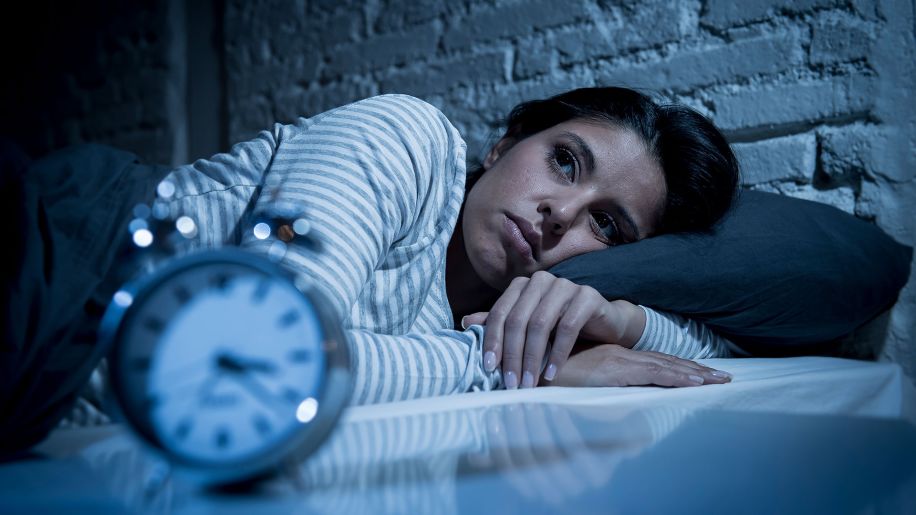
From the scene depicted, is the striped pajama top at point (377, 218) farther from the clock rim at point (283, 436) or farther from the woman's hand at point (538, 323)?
the clock rim at point (283, 436)

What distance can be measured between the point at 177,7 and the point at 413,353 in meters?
2.09

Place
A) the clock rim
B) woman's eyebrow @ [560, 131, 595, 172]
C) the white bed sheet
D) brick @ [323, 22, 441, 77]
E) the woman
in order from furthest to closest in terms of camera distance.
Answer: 1. brick @ [323, 22, 441, 77]
2. woman's eyebrow @ [560, 131, 595, 172]
3. the white bed sheet
4. the woman
5. the clock rim

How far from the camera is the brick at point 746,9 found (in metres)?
1.29

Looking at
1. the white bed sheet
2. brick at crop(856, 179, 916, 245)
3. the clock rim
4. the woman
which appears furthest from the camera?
brick at crop(856, 179, 916, 245)

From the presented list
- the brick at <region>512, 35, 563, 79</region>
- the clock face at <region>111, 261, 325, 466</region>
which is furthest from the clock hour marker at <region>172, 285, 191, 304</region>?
the brick at <region>512, 35, 563, 79</region>

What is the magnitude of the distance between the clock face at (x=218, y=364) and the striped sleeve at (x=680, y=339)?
74 centimetres

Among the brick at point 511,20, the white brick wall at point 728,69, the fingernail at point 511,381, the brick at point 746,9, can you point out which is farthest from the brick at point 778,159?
the fingernail at point 511,381

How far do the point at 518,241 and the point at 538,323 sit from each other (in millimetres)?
240

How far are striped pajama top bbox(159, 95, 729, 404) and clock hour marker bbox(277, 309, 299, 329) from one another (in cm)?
22

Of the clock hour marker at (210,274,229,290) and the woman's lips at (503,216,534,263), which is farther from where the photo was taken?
the woman's lips at (503,216,534,263)

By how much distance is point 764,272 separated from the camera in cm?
103

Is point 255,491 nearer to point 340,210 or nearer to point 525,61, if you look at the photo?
point 340,210

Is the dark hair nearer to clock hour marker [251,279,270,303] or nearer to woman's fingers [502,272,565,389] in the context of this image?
woman's fingers [502,272,565,389]

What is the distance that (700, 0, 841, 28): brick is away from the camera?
1288 mm
